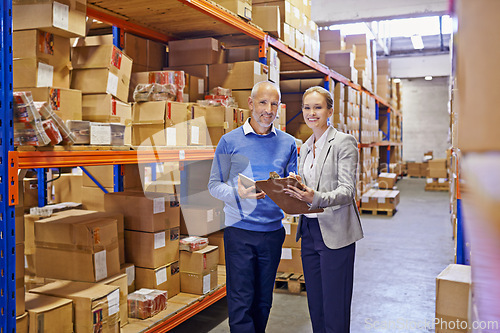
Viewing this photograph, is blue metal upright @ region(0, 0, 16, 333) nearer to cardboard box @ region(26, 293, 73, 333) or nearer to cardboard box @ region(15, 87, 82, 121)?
cardboard box @ region(26, 293, 73, 333)

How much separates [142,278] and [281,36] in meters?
3.36

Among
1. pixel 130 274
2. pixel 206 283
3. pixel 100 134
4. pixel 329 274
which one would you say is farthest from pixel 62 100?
pixel 206 283

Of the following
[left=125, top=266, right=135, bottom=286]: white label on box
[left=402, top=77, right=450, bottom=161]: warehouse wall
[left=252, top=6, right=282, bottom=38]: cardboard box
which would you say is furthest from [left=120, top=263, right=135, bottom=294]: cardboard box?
[left=402, top=77, right=450, bottom=161]: warehouse wall

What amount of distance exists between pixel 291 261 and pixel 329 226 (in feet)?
7.87

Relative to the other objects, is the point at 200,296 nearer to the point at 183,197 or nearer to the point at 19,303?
the point at 183,197

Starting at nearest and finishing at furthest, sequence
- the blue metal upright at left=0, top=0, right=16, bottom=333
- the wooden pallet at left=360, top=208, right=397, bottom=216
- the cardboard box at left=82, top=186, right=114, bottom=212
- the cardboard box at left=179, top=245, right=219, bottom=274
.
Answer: the blue metal upright at left=0, top=0, right=16, bottom=333, the cardboard box at left=179, top=245, right=219, bottom=274, the cardboard box at left=82, top=186, right=114, bottom=212, the wooden pallet at left=360, top=208, right=397, bottom=216

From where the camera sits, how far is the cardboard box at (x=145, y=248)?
343 cm

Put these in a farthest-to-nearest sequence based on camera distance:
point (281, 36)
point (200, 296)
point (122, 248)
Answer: point (281, 36) < point (200, 296) < point (122, 248)

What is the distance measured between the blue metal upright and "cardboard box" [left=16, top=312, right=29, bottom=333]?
0.79ft

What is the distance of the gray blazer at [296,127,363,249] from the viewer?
8.15 feet

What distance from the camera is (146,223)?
341 centimetres

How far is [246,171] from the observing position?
2.71 m

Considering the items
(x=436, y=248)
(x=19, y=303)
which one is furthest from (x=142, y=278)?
(x=436, y=248)

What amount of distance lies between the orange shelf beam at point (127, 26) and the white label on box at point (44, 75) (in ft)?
4.69
